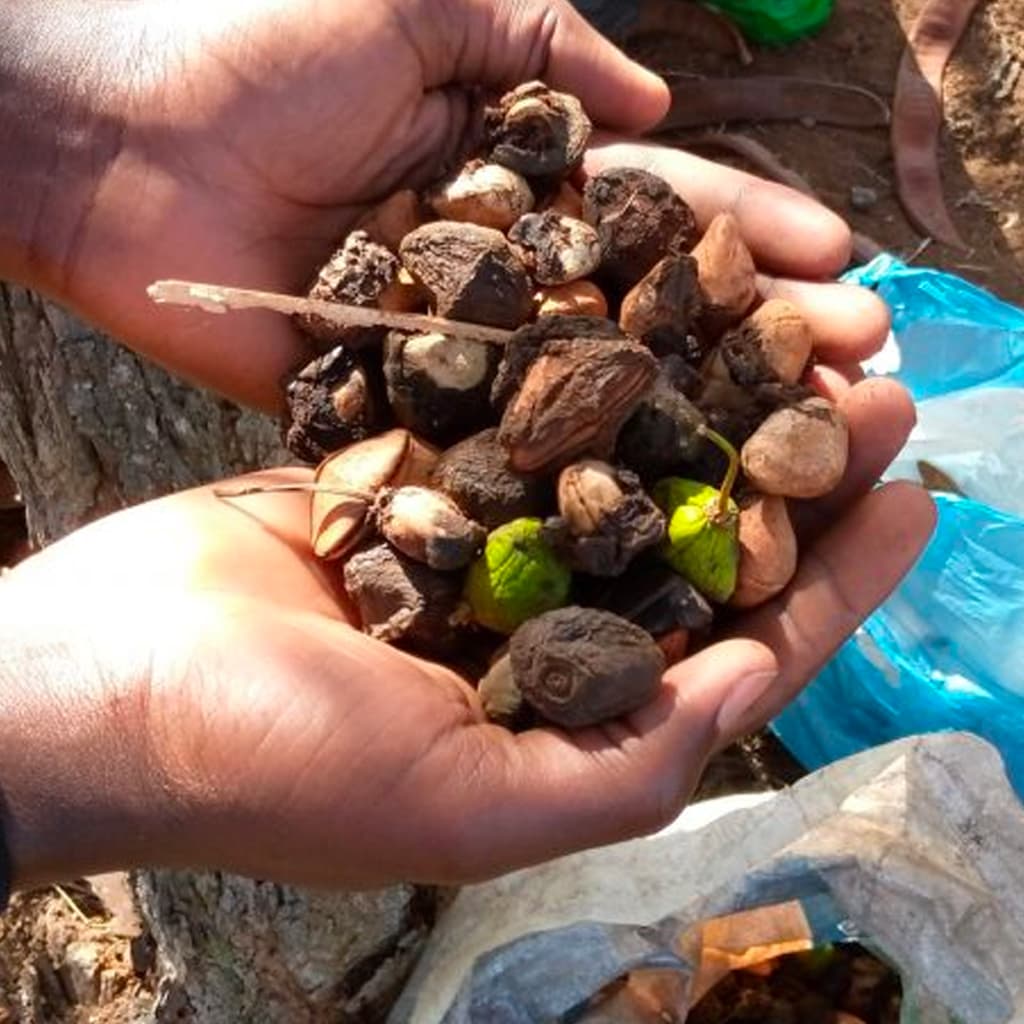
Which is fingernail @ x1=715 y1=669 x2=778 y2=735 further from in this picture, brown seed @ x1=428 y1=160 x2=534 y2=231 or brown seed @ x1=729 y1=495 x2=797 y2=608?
brown seed @ x1=428 y1=160 x2=534 y2=231

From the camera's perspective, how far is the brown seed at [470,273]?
6.17 ft

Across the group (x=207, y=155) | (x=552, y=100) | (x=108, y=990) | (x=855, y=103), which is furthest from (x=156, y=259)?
(x=855, y=103)

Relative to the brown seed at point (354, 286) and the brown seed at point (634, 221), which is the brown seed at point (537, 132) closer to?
the brown seed at point (634, 221)

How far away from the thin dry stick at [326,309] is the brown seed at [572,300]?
78 millimetres

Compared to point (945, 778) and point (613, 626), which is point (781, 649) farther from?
point (945, 778)

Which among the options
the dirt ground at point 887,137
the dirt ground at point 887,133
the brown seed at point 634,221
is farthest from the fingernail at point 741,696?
the dirt ground at point 887,133

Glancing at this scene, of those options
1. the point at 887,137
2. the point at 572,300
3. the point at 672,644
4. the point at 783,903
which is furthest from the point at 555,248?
the point at 887,137

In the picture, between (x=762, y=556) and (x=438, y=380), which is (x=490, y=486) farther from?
(x=762, y=556)

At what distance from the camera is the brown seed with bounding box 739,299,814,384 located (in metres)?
1.90

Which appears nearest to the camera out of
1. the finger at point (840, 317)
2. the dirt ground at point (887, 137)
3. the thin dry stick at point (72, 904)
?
the finger at point (840, 317)

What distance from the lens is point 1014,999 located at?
1.88 m

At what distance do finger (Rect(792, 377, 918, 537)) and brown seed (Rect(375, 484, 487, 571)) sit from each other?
1.29 feet

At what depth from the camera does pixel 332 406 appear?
192 centimetres

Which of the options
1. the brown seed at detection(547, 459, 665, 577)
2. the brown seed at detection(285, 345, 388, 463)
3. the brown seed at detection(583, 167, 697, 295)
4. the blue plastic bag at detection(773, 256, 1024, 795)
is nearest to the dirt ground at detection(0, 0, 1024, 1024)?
the blue plastic bag at detection(773, 256, 1024, 795)
